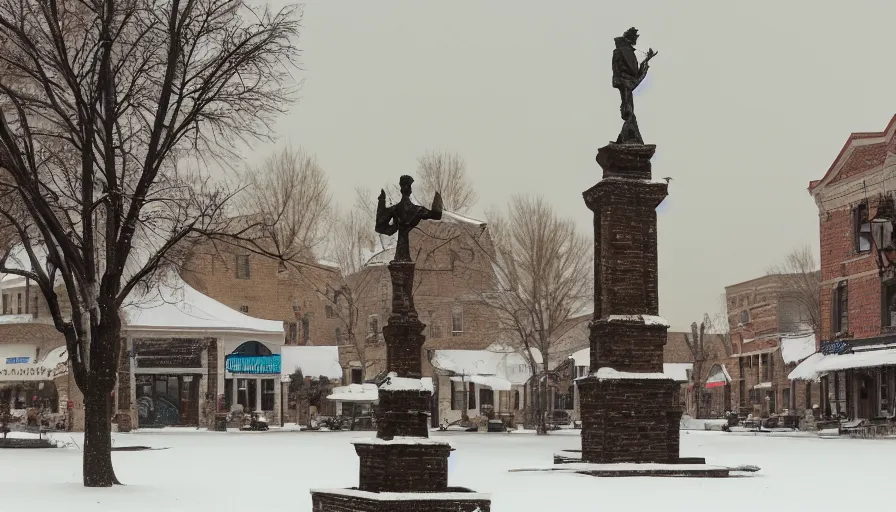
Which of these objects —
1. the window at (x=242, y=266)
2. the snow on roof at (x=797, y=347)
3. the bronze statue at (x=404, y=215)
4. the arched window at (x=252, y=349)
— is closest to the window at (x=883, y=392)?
the snow on roof at (x=797, y=347)

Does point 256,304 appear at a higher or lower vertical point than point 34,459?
higher

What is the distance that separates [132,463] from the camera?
27359 mm

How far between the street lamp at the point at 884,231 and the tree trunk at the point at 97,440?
3132cm

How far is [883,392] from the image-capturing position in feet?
152

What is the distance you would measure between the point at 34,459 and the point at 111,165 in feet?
37.7

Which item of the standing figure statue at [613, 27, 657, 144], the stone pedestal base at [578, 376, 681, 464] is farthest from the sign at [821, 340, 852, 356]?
the stone pedestal base at [578, 376, 681, 464]

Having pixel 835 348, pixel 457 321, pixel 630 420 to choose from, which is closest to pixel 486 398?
pixel 457 321

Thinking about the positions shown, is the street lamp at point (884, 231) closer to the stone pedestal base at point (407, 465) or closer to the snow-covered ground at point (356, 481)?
the snow-covered ground at point (356, 481)

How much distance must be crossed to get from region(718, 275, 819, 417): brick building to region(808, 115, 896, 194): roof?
749 inches

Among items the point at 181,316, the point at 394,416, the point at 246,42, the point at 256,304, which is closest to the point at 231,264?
the point at 256,304

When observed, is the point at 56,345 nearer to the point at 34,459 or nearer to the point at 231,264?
the point at 231,264

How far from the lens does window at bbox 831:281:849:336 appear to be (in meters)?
49.4

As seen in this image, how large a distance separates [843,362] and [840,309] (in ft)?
11.1

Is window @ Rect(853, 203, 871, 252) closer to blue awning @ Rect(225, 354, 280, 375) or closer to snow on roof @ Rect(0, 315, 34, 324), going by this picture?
blue awning @ Rect(225, 354, 280, 375)
